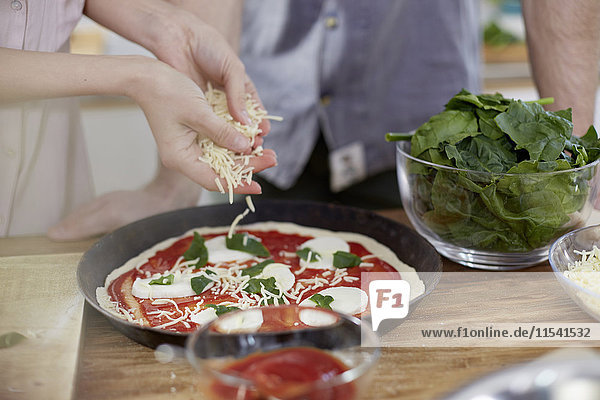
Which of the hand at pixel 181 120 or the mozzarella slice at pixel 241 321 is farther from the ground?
the hand at pixel 181 120

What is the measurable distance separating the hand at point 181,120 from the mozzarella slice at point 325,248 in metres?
0.26

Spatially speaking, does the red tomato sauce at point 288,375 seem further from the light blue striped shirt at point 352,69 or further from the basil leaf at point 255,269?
the light blue striped shirt at point 352,69

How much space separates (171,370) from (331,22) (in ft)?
5.67

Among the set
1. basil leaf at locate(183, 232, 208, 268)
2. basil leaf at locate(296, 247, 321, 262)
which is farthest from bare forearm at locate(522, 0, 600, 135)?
basil leaf at locate(183, 232, 208, 268)

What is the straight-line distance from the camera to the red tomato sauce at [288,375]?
2.67ft

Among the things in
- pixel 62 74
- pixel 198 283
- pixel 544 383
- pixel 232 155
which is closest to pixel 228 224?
pixel 232 155

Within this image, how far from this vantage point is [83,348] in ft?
4.23

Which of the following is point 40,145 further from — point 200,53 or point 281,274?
point 281,274

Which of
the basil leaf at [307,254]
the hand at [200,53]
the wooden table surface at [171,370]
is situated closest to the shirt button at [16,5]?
the hand at [200,53]

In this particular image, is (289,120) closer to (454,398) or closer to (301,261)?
(301,261)

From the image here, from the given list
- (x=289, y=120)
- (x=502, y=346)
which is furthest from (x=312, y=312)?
(x=289, y=120)

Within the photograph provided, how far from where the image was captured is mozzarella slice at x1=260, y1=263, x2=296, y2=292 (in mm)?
1550

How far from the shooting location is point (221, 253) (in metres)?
1.73

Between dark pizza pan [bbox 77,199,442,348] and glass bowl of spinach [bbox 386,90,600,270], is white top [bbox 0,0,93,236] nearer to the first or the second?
dark pizza pan [bbox 77,199,442,348]
